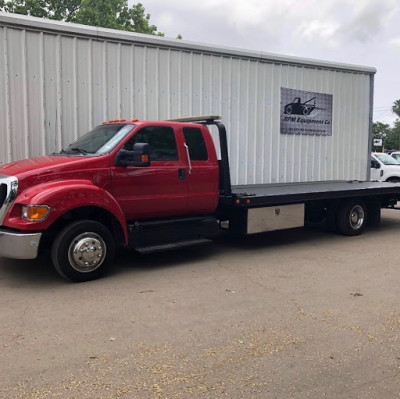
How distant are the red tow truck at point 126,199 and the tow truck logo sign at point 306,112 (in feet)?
8.86

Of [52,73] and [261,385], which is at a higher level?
[52,73]

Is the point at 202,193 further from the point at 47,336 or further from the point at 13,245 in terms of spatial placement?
the point at 47,336

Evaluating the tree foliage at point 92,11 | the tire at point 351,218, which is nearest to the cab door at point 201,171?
the tire at point 351,218

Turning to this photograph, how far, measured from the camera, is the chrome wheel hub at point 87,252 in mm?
5641

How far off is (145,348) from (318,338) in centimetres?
153

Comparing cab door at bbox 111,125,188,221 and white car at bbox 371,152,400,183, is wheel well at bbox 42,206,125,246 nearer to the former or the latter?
cab door at bbox 111,125,188,221

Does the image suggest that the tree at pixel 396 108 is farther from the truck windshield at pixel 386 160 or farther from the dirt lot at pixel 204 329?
the dirt lot at pixel 204 329

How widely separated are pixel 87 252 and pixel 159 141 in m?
1.92

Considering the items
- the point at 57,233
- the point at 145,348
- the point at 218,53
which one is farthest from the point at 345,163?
the point at 145,348

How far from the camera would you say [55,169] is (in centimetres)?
570

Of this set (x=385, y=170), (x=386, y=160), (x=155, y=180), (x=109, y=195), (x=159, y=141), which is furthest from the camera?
(x=386, y=160)

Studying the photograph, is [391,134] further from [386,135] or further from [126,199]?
[126,199]

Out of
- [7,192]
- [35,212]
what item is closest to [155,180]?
[35,212]

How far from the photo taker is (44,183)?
18.4ft
